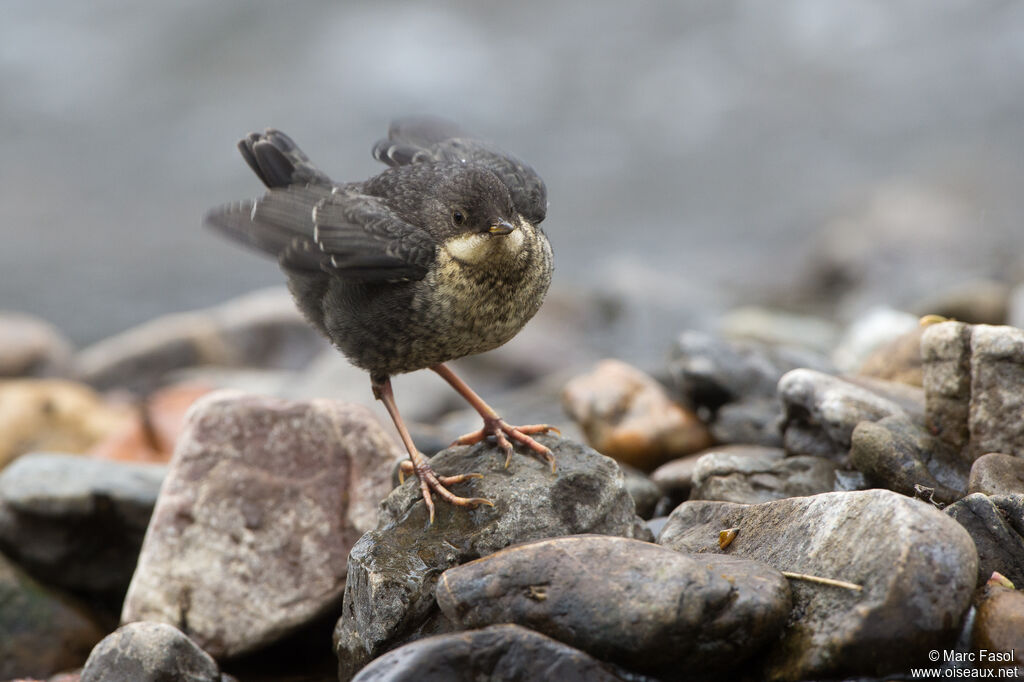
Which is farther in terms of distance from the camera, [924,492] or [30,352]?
[30,352]

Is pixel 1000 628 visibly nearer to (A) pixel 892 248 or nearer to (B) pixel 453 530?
(B) pixel 453 530

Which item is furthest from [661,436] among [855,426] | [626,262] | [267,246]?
[626,262]

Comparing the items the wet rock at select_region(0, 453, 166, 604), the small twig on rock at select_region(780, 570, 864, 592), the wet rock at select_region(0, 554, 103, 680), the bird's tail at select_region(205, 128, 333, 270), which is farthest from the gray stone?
the wet rock at select_region(0, 554, 103, 680)

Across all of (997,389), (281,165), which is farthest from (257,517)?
(997,389)

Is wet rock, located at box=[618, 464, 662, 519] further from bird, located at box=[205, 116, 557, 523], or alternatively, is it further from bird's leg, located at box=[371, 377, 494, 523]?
bird's leg, located at box=[371, 377, 494, 523]

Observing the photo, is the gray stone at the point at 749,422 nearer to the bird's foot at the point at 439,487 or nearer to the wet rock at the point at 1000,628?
the bird's foot at the point at 439,487

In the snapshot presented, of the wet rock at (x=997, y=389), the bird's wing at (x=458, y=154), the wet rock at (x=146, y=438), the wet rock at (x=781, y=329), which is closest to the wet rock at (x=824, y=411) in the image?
the wet rock at (x=997, y=389)
